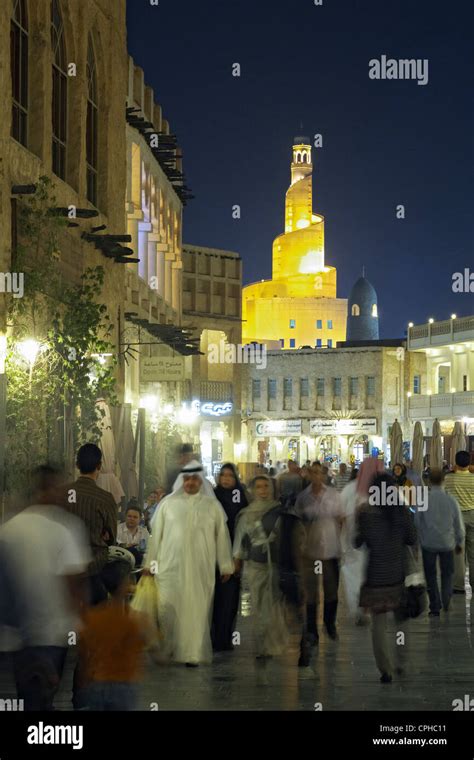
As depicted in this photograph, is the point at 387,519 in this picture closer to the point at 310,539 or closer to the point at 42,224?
the point at 310,539

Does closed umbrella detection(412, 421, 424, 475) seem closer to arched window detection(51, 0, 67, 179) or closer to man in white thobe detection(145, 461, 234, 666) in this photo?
arched window detection(51, 0, 67, 179)

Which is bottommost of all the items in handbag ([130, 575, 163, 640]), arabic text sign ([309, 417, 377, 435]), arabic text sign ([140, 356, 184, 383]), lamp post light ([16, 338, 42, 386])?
handbag ([130, 575, 163, 640])

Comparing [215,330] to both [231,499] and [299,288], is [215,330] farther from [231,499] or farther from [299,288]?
[299,288]

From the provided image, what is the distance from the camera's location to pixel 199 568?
12.2 meters

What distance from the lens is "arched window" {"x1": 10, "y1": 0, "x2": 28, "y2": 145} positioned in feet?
63.3

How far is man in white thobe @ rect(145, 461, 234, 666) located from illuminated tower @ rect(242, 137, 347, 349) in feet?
361

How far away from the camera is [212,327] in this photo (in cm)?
6481

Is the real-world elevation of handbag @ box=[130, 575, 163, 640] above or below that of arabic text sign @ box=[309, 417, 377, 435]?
below

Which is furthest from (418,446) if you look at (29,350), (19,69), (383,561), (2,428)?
(383,561)

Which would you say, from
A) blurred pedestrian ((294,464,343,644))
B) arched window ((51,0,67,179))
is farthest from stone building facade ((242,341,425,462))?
blurred pedestrian ((294,464,343,644))

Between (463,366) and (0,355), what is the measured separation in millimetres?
54819

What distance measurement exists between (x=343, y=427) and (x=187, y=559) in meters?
64.3

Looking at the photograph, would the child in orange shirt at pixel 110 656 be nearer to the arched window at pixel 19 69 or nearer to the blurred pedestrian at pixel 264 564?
the blurred pedestrian at pixel 264 564
